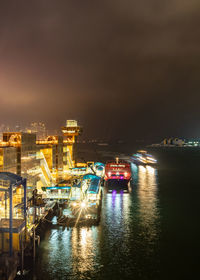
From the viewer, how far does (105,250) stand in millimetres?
27328

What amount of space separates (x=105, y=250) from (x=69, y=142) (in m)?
51.7

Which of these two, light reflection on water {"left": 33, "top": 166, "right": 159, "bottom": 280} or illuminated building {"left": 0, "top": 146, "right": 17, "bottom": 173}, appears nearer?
light reflection on water {"left": 33, "top": 166, "right": 159, "bottom": 280}

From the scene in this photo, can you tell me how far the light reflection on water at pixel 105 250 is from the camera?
2319cm

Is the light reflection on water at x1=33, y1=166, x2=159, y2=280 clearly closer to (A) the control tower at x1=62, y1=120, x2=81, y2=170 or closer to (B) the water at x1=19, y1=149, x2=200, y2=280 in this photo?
(B) the water at x1=19, y1=149, x2=200, y2=280

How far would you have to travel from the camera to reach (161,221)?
37.9 metres

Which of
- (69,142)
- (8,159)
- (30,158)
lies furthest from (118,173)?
(8,159)

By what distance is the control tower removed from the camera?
70.7 m

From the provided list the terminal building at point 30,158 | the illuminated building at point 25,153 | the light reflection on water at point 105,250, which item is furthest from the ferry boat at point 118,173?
the illuminated building at point 25,153

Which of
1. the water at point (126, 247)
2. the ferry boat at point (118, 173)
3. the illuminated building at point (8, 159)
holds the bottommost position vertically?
the water at point (126, 247)

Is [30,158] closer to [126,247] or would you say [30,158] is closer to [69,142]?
[126,247]

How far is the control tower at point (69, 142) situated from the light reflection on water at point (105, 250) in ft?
107

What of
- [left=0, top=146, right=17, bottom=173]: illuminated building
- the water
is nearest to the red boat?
the water

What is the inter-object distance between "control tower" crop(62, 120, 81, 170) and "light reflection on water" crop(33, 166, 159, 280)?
3253cm

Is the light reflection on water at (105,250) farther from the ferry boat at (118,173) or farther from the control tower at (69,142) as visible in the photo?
the control tower at (69,142)
